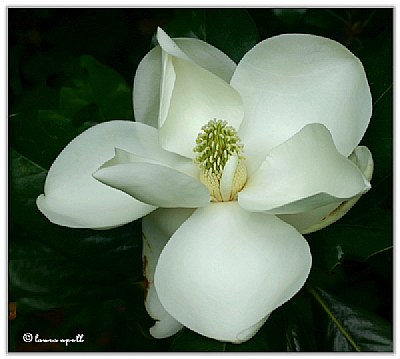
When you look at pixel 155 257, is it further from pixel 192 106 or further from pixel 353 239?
pixel 353 239

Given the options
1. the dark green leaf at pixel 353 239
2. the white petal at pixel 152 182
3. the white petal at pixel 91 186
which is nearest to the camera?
the white petal at pixel 152 182

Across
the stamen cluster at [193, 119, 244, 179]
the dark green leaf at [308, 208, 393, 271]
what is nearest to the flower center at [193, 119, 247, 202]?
the stamen cluster at [193, 119, 244, 179]

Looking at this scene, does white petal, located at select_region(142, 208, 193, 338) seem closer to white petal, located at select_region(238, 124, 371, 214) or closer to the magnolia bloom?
the magnolia bloom

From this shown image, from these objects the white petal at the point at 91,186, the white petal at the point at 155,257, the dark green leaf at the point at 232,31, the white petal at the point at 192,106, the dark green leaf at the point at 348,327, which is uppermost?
the dark green leaf at the point at 232,31

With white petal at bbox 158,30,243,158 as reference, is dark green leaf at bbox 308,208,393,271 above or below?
below

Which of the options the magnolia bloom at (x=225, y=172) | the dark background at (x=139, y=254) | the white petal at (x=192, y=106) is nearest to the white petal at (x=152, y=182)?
the magnolia bloom at (x=225, y=172)

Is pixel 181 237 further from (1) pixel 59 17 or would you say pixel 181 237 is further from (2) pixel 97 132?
(1) pixel 59 17

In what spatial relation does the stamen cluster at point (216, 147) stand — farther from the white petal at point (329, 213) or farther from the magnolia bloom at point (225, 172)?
the white petal at point (329, 213)
